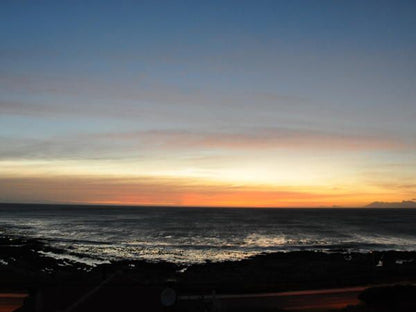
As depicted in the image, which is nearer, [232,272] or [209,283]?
[209,283]

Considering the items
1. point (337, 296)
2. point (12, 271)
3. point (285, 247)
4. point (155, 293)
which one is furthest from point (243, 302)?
point (285, 247)

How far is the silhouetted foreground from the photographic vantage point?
8906 mm

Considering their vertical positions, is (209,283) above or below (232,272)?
above

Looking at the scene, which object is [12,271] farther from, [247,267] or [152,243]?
[152,243]

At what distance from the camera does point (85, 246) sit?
50844mm

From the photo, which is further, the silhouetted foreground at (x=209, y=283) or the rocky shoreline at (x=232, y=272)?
the rocky shoreline at (x=232, y=272)

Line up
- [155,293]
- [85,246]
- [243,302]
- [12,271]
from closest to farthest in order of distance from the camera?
1. [155,293]
2. [243,302]
3. [12,271]
4. [85,246]

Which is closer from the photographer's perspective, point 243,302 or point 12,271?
point 243,302

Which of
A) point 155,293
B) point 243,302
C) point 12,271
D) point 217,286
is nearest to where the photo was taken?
point 155,293

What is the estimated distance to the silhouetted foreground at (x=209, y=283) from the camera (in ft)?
29.2

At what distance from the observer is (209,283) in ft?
74.3

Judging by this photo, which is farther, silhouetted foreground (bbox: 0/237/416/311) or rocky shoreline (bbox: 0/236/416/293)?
rocky shoreline (bbox: 0/236/416/293)

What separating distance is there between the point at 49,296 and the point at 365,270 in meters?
26.2

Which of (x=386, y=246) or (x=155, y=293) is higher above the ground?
(x=155, y=293)
